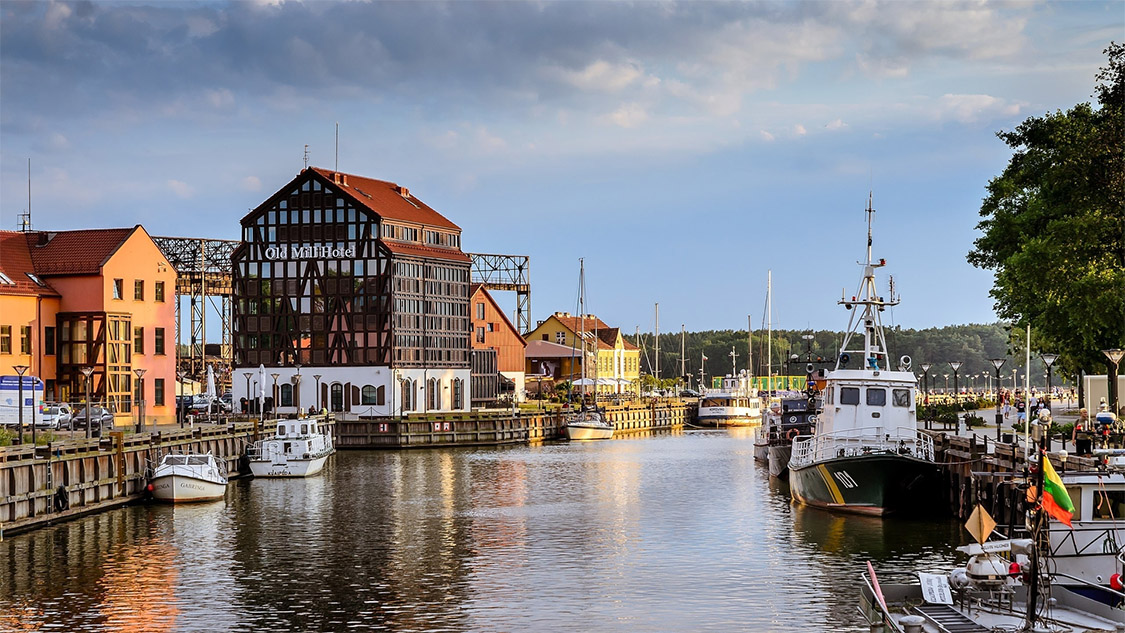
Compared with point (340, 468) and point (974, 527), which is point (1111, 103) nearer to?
point (974, 527)

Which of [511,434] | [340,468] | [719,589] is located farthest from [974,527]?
[511,434]

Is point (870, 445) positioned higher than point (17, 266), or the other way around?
point (17, 266)

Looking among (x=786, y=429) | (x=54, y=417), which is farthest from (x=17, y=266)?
(x=786, y=429)

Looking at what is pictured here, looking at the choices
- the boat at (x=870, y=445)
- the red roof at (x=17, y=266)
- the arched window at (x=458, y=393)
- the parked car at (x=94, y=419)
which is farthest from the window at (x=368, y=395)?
the boat at (x=870, y=445)

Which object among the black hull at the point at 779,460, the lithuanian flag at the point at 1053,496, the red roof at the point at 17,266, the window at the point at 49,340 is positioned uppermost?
the red roof at the point at 17,266

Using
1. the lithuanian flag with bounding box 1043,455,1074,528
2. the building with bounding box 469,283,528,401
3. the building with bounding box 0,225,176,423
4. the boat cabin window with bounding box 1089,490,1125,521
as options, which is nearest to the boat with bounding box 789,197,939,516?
the boat cabin window with bounding box 1089,490,1125,521

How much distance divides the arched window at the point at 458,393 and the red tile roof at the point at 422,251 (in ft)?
38.8

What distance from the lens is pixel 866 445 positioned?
5375 centimetres

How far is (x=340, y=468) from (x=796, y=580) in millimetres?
49619

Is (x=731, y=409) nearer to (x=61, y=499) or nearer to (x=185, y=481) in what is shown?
(x=185, y=481)

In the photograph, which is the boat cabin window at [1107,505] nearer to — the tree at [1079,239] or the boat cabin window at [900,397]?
the boat cabin window at [900,397]

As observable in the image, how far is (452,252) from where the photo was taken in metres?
132

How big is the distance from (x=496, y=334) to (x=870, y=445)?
104 m

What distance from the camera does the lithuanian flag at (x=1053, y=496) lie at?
25.8m
